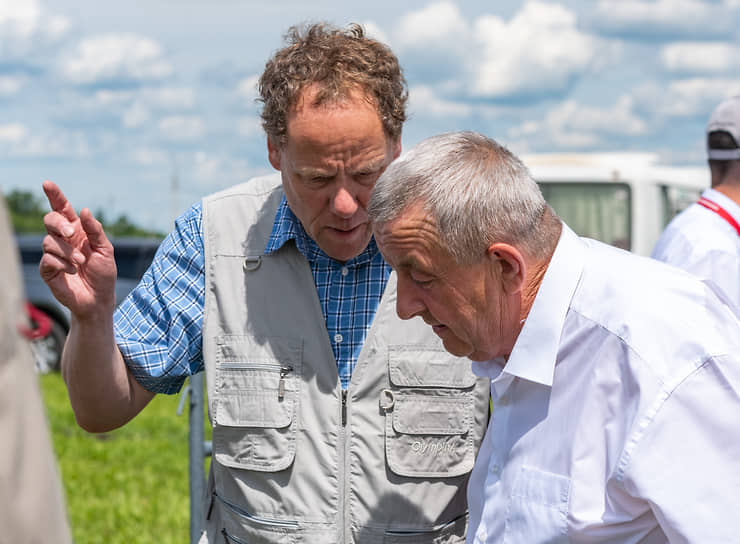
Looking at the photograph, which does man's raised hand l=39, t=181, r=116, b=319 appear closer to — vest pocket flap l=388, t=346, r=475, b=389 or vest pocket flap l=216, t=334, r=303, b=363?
vest pocket flap l=216, t=334, r=303, b=363

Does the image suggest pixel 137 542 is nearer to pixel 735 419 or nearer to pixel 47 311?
pixel 735 419

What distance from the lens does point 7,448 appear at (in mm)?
843

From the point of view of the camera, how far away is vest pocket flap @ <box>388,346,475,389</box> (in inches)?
91.4

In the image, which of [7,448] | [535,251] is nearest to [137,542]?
[535,251]

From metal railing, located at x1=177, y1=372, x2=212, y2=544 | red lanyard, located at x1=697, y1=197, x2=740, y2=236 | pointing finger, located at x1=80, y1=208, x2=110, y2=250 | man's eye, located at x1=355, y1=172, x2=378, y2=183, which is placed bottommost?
metal railing, located at x1=177, y1=372, x2=212, y2=544

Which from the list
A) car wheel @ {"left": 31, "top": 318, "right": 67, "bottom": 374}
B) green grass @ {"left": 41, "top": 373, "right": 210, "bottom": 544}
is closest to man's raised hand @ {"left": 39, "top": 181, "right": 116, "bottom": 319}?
green grass @ {"left": 41, "top": 373, "right": 210, "bottom": 544}

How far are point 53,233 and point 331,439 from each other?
2.72 feet

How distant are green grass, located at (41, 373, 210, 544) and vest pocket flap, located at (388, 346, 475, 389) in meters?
3.58

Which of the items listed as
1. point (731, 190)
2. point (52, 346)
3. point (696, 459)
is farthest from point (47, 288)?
point (696, 459)

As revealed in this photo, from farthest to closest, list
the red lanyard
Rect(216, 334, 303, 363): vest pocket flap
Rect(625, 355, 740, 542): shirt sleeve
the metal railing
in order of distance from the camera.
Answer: the red lanyard
the metal railing
Rect(216, 334, 303, 363): vest pocket flap
Rect(625, 355, 740, 542): shirt sleeve

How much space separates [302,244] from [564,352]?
2.77 ft

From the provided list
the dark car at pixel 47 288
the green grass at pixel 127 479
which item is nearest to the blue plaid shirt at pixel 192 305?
the green grass at pixel 127 479

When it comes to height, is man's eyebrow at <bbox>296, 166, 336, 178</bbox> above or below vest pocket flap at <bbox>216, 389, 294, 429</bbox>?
above

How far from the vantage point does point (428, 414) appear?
2.32m
